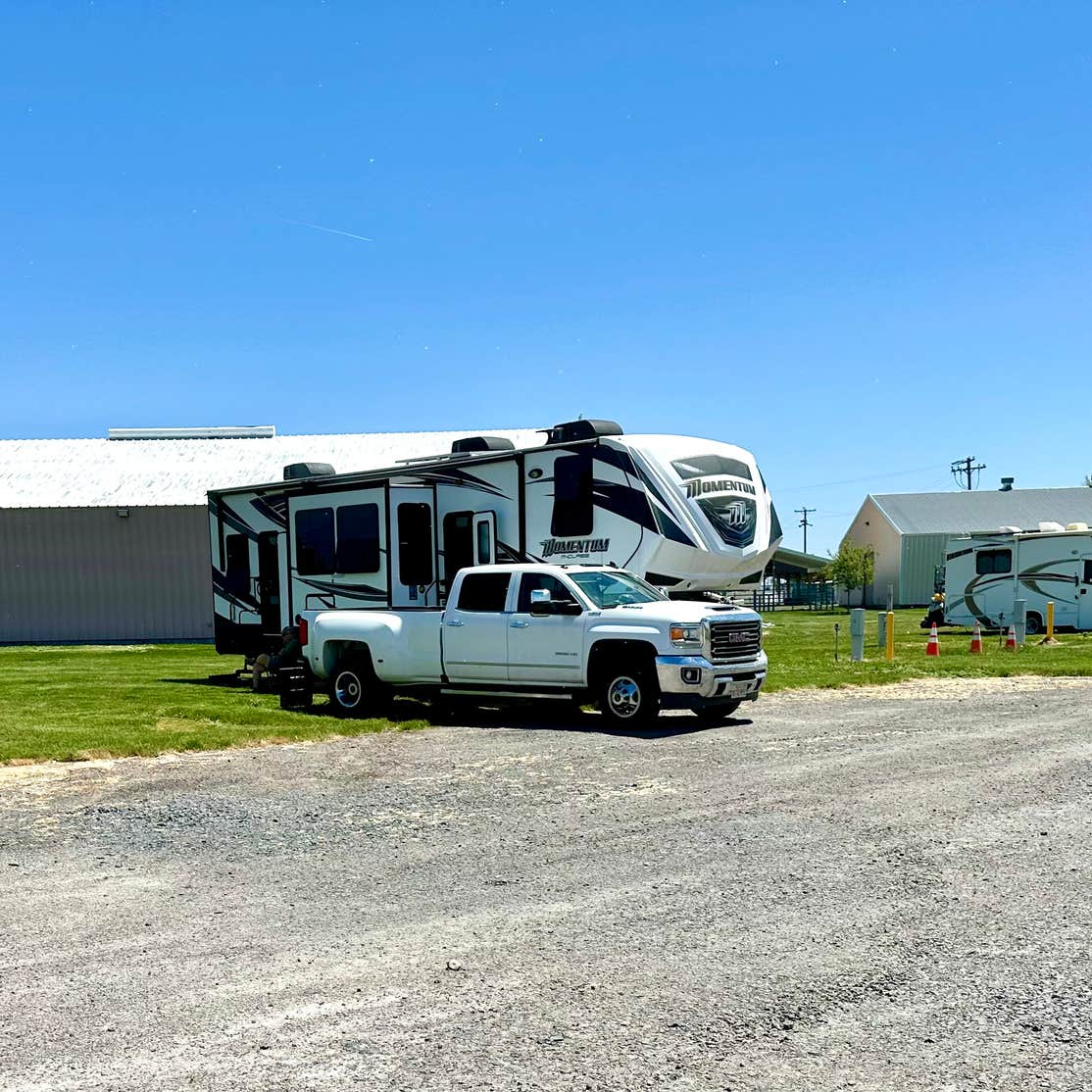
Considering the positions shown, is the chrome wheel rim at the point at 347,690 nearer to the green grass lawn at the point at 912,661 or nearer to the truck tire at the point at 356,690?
the truck tire at the point at 356,690

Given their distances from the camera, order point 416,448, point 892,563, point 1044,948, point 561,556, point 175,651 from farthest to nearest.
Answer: point 892,563 < point 416,448 < point 175,651 < point 561,556 < point 1044,948

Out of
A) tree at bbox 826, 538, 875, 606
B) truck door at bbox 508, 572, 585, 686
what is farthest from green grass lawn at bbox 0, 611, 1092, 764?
tree at bbox 826, 538, 875, 606

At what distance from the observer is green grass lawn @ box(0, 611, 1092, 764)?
40.2 feet

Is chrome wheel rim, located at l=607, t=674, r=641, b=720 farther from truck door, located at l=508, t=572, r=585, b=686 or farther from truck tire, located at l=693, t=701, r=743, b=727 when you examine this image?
truck tire, located at l=693, t=701, r=743, b=727

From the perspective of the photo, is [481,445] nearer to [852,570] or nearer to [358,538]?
Answer: [358,538]

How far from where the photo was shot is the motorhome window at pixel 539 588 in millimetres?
13820

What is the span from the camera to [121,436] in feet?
141

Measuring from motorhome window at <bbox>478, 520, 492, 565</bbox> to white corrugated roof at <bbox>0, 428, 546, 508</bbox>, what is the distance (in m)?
17.8

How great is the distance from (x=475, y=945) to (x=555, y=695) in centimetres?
815

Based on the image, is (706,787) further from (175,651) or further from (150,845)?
(175,651)

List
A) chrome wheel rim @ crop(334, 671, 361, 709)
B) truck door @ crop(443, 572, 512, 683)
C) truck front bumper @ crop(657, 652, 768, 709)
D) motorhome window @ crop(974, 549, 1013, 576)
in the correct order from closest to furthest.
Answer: truck front bumper @ crop(657, 652, 768, 709) → truck door @ crop(443, 572, 512, 683) → chrome wheel rim @ crop(334, 671, 361, 709) → motorhome window @ crop(974, 549, 1013, 576)

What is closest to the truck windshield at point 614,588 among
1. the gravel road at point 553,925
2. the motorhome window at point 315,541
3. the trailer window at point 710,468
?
the trailer window at point 710,468

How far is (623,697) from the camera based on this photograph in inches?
514

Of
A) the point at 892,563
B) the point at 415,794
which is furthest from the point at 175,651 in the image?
the point at 892,563
